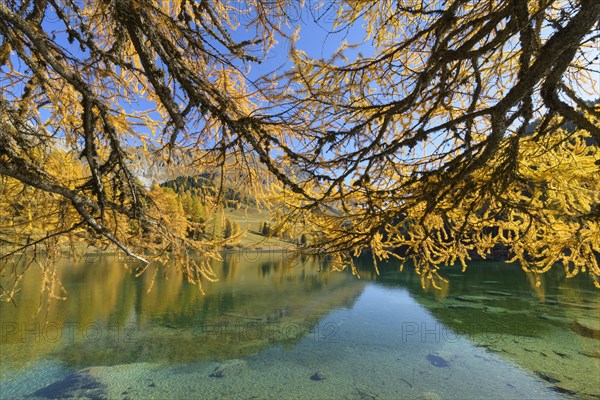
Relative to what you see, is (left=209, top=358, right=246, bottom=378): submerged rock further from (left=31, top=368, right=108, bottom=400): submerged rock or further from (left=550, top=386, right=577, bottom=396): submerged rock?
(left=550, top=386, right=577, bottom=396): submerged rock

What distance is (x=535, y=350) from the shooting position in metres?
11.1

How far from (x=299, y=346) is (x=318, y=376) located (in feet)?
7.68

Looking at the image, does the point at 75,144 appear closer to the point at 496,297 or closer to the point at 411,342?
the point at 411,342

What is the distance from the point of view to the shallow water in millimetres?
8474

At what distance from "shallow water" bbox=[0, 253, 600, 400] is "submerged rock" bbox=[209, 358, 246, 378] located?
6 cm

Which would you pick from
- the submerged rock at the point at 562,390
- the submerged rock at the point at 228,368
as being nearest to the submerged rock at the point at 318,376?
the submerged rock at the point at 228,368

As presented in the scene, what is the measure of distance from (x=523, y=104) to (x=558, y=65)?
403mm

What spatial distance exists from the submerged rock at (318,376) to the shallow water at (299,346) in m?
0.03

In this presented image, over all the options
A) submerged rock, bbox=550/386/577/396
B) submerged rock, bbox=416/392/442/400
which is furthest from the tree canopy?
submerged rock, bbox=550/386/577/396

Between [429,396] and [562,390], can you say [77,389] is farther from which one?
[562,390]

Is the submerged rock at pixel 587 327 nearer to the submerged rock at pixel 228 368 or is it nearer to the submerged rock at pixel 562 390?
the submerged rock at pixel 562 390

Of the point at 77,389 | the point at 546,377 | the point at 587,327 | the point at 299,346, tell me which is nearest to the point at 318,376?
the point at 299,346

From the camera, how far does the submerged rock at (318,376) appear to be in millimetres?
9035

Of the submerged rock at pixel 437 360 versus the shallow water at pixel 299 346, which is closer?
the shallow water at pixel 299 346
